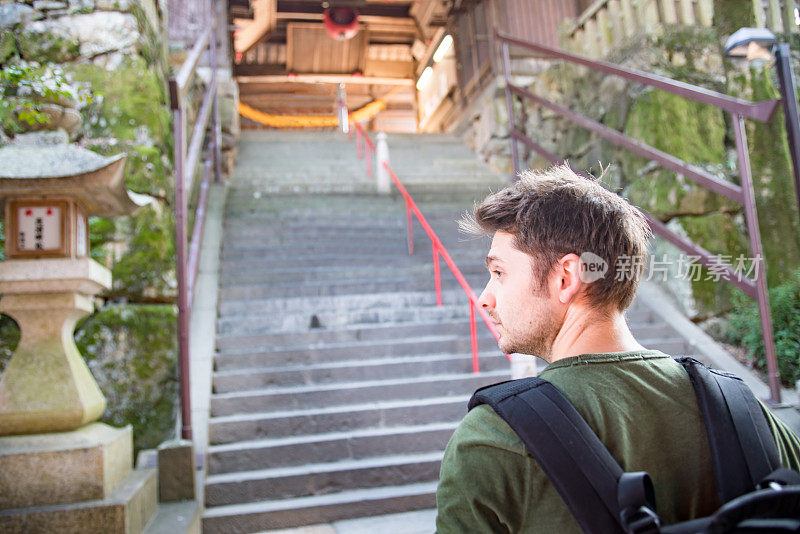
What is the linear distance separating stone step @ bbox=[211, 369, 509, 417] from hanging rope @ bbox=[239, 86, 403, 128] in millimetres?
12311

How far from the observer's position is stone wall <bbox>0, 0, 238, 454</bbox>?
3.99m

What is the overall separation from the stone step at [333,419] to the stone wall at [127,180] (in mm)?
451

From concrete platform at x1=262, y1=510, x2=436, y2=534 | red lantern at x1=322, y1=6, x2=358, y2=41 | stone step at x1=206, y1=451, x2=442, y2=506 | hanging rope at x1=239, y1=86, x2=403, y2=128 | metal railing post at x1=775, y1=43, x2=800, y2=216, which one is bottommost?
concrete platform at x1=262, y1=510, x2=436, y2=534

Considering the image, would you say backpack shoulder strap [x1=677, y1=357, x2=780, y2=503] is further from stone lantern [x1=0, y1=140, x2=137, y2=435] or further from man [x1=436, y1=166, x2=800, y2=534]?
stone lantern [x1=0, y1=140, x2=137, y2=435]

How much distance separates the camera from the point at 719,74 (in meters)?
6.08

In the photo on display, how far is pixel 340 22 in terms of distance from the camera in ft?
43.1

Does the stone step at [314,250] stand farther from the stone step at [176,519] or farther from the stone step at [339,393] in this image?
the stone step at [176,519]

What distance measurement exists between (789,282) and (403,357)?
3.06 metres

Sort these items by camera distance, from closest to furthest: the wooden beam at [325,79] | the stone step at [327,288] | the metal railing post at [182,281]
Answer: the metal railing post at [182,281]
the stone step at [327,288]
the wooden beam at [325,79]

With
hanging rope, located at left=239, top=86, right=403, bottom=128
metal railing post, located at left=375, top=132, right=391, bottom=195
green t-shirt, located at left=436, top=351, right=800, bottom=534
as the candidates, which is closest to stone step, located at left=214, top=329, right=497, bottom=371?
metal railing post, located at left=375, top=132, right=391, bottom=195

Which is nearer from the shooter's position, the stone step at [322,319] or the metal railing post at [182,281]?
the metal railing post at [182,281]

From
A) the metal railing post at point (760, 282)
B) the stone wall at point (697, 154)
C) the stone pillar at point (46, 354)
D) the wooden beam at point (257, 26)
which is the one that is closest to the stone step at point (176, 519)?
the stone pillar at point (46, 354)

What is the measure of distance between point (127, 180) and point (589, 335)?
4.30 metres

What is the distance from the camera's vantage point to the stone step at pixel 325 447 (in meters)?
3.68
